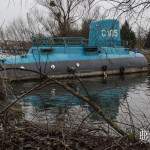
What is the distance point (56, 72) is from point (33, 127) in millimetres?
24861

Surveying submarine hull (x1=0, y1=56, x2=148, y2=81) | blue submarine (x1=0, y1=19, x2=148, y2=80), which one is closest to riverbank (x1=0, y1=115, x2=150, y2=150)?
submarine hull (x1=0, y1=56, x2=148, y2=81)

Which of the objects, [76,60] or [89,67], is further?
[89,67]

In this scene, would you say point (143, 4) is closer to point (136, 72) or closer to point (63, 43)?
point (63, 43)

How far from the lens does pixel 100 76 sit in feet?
111

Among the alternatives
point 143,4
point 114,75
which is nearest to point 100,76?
point 114,75

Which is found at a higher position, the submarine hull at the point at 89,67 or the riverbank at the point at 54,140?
the riverbank at the point at 54,140

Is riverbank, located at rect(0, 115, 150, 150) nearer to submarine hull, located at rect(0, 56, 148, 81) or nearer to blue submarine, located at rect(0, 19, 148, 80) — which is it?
submarine hull, located at rect(0, 56, 148, 81)

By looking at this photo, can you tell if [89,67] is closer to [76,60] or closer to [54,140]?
[76,60]

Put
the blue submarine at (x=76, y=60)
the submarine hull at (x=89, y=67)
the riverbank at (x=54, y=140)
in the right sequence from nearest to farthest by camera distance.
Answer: the riverbank at (x=54, y=140) < the submarine hull at (x=89, y=67) < the blue submarine at (x=76, y=60)

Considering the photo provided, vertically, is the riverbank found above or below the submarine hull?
above

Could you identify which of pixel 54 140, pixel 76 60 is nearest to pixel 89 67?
pixel 76 60

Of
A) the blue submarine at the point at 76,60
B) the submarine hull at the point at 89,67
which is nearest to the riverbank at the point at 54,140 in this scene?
the submarine hull at the point at 89,67

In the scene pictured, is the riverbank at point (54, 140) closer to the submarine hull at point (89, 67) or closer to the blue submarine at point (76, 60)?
the submarine hull at point (89, 67)

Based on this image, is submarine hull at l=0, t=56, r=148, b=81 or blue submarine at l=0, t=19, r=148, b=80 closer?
submarine hull at l=0, t=56, r=148, b=81
